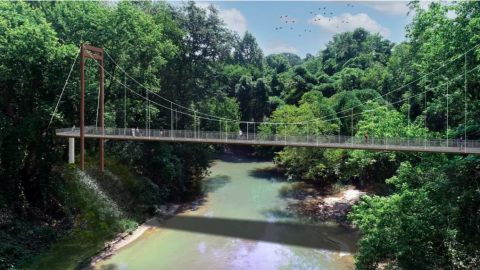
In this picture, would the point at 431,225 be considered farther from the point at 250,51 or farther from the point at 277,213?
the point at 250,51

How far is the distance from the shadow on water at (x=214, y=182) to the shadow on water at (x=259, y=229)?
4333mm

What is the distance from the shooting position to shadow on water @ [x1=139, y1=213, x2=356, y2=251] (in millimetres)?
12204

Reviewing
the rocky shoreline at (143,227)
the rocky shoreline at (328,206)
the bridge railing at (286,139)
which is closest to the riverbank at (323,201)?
the rocky shoreline at (328,206)

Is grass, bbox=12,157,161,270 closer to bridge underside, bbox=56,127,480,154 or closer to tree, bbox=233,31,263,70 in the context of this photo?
bridge underside, bbox=56,127,480,154

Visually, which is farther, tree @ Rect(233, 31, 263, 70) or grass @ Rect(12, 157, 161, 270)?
tree @ Rect(233, 31, 263, 70)

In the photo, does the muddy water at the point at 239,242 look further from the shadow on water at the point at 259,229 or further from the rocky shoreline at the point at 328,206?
the rocky shoreline at the point at 328,206

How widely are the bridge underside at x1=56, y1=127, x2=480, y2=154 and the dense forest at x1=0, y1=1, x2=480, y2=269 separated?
545mm

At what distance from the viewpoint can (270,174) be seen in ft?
74.6

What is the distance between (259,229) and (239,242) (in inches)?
56.5

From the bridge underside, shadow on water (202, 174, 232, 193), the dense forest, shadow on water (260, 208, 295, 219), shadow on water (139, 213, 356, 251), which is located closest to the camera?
the dense forest

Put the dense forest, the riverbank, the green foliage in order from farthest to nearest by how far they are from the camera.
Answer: the riverbank, the dense forest, the green foliage

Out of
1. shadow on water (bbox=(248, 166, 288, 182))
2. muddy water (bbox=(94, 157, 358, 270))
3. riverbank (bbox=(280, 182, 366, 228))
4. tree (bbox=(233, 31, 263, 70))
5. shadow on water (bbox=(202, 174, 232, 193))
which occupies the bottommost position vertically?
muddy water (bbox=(94, 157, 358, 270))

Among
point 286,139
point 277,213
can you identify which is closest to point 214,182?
point 277,213

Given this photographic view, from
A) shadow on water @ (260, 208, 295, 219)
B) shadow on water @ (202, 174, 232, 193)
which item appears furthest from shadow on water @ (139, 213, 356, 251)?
shadow on water @ (202, 174, 232, 193)
